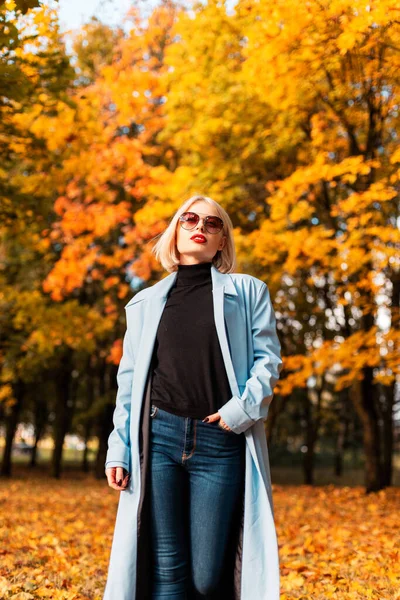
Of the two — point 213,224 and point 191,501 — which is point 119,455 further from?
point 213,224

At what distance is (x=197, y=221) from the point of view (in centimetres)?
298

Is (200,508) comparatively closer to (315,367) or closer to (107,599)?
(107,599)

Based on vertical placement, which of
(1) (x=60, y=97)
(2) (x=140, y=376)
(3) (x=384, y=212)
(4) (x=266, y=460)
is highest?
(1) (x=60, y=97)

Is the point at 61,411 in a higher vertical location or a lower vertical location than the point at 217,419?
lower

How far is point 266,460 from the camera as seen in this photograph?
2.79 meters

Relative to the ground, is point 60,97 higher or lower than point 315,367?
higher

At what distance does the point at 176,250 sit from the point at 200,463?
3.24 feet

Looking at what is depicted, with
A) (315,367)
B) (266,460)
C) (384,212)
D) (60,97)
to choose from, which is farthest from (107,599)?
(384,212)

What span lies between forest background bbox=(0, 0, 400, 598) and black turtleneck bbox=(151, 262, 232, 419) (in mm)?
2727

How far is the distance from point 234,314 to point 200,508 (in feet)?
2.63

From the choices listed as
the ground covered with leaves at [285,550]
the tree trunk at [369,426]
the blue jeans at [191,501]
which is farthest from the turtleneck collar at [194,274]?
the tree trunk at [369,426]

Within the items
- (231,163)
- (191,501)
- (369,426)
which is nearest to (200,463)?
(191,501)

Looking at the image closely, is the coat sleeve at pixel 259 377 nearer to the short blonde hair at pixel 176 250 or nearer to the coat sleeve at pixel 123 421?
the short blonde hair at pixel 176 250

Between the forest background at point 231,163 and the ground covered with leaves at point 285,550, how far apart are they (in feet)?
1.05
